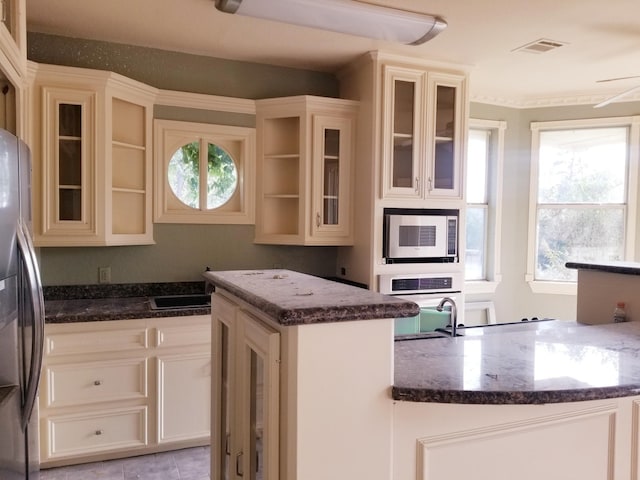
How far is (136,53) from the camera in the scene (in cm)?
328

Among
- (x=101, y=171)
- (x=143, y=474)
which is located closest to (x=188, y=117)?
(x=101, y=171)

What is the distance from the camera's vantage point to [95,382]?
272 centimetres

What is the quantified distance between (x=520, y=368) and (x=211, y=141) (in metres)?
2.72

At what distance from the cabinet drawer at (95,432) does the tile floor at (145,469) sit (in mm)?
93

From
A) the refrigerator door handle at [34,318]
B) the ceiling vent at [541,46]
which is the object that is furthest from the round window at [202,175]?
the ceiling vent at [541,46]

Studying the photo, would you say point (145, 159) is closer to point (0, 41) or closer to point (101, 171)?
point (101, 171)

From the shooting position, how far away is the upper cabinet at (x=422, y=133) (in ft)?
11.2

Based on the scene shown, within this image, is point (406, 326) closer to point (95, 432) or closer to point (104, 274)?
point (95, 432)

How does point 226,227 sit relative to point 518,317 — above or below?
above

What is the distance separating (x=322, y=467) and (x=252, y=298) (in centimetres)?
41

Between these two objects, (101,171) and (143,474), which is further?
(101,171)

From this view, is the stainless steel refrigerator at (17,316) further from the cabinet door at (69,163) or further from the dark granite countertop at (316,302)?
the cabinet door at (69,163)

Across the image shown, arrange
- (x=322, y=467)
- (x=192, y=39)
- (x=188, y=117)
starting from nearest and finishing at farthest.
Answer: (x=322, y=467) → (x=192, y=39) → (x=188, y=117)

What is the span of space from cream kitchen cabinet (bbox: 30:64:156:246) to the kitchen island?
1.76 m
